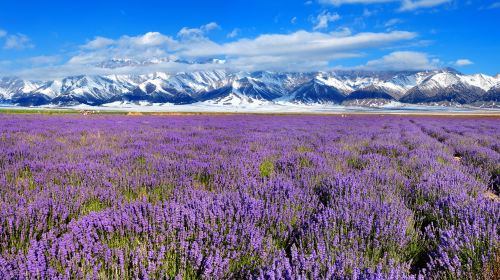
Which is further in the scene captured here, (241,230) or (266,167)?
(266,167)

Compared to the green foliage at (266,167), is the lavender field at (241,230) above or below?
above

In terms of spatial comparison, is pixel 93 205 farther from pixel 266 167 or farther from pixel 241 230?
pixel 266 167

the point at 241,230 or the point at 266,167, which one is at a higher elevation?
→ the point at 241,230

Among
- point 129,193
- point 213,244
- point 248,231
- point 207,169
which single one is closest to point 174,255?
point 213,244

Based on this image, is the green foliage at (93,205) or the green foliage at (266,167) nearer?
the green foliage at (93,205)

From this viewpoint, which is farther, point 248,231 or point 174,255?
point 248,231

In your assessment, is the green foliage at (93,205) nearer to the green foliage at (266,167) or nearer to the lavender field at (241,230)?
the lavender field at (241,230)

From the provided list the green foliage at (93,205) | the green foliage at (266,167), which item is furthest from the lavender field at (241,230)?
the green foliage at (266,167)

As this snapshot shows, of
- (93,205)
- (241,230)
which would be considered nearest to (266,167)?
(93,205)

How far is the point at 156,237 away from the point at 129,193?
168cm

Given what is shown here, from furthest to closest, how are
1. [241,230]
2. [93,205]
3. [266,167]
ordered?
[266,167], [93,205], [241,230]

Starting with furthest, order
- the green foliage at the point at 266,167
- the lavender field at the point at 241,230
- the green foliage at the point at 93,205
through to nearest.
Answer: the green foliage at the point at 266,167, the green foliage at the point at 93,205, the lavender field at the point at 241,230

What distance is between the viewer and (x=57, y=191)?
3.41 m

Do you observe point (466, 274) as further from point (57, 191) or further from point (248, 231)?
point (57, 191)
